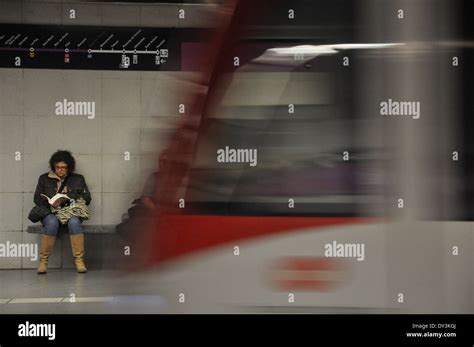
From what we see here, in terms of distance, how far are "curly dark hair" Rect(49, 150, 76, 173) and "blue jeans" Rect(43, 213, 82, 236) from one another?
0.64m

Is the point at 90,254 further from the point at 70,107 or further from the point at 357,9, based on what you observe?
the point at 357,9

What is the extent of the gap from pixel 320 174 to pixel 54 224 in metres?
5.06

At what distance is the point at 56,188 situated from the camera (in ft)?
30.1

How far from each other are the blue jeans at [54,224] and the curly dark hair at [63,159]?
64 centimetres

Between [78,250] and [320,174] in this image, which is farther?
[78,250]

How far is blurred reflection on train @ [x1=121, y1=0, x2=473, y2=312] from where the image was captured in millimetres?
4746

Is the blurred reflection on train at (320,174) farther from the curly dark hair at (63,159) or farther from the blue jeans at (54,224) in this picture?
the curly dark hair at (63,159)

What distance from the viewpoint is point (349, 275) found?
4.76 meters

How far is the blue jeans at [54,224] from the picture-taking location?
9148mm

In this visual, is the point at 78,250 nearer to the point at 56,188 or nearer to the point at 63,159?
the point at 56,188

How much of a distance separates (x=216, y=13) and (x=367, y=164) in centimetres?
128

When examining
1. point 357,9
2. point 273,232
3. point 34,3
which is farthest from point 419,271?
point 34,3
